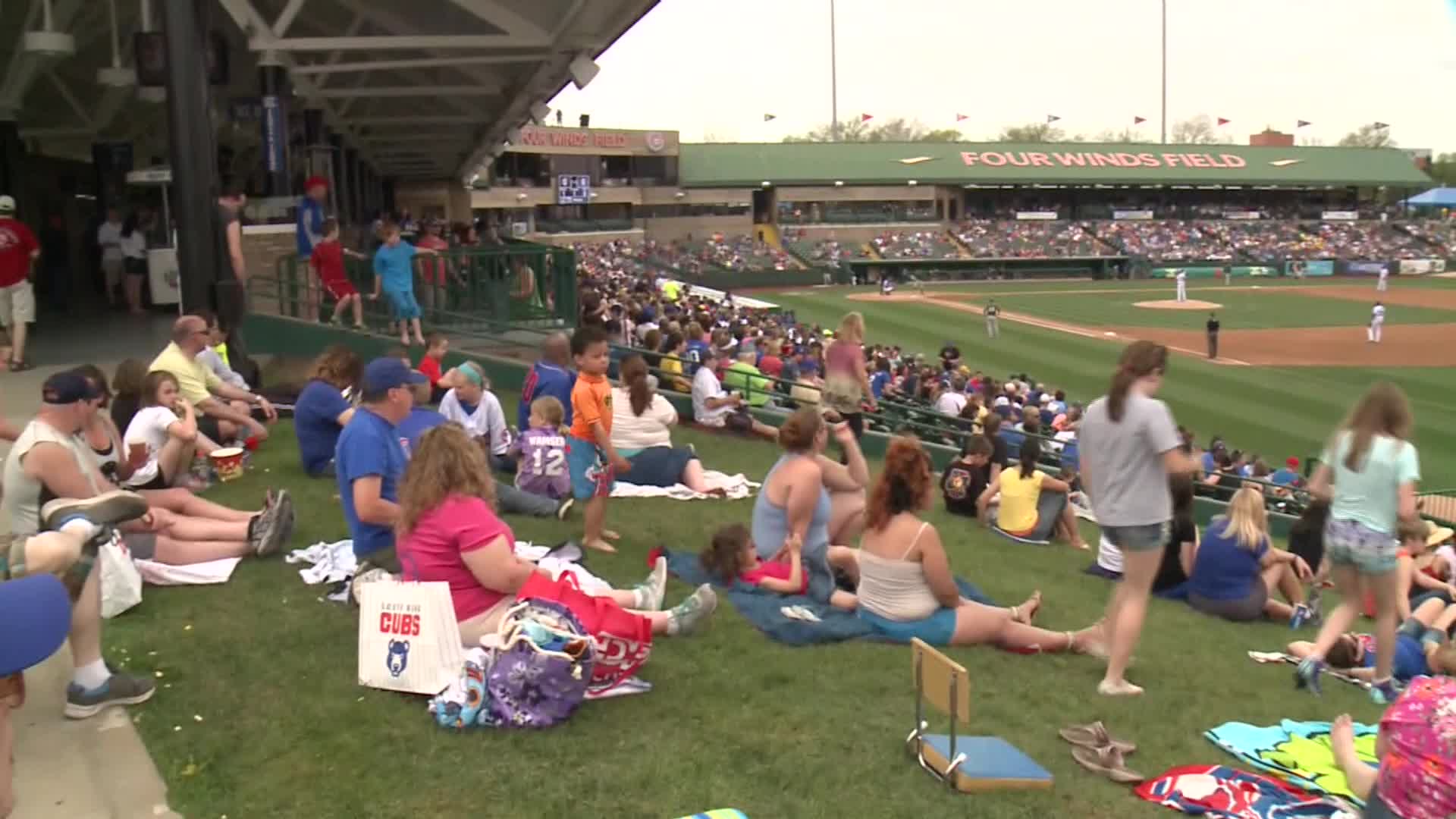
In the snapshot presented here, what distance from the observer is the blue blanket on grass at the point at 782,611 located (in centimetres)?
603

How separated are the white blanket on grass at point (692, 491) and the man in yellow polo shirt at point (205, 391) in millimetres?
3167

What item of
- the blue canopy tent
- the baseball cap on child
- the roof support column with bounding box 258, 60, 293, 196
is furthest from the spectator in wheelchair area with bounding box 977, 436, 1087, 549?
the blue canopy tent

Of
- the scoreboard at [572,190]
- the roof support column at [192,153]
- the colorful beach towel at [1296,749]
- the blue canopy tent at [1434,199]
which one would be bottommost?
the colorful beach towel at [1296,749]

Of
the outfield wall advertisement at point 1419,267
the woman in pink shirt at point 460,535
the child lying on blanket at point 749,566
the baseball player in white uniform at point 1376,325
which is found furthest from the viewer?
the outfield wall advertisement at point 1419,267

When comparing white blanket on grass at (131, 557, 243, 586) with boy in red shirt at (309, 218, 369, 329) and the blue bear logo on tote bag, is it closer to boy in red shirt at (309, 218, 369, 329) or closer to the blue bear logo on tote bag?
the blue bear logo on tote bag

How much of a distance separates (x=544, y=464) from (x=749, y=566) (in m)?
2.17

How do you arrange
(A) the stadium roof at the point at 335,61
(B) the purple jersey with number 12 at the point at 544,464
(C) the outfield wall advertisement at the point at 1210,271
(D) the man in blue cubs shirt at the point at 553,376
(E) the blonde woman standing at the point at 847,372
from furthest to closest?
(C) the outfield wall advertisement at the point at 1210,271 < (A) the stadium roof at the point at 335,61 < (E) the blonde woman standing at the point at 847,372 < (D) the man in blue cubs shirt at the point at 553,376 < (B) the purple jersey with number 12 at the point at 544,464

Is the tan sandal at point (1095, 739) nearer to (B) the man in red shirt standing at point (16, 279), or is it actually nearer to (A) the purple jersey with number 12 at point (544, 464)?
(A) the purple jersey with number 12 at point (544, 464)

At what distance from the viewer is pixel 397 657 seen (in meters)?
5.05

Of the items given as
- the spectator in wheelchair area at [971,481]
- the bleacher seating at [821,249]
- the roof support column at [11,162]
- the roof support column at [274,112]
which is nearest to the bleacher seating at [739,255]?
the bleacher seating at [821,249]

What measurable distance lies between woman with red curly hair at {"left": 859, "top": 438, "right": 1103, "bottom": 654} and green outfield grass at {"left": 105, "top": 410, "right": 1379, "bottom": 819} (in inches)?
4.5

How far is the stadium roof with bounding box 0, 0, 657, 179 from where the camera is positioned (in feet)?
43.8

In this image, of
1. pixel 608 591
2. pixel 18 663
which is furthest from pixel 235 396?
pixel 18 663

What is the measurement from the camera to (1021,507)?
10227mm
